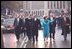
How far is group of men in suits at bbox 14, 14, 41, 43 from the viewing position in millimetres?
3055

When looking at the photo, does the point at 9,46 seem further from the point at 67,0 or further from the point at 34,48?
the point at 67,0

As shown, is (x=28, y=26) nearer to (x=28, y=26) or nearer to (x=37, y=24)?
(x=28, y=26)

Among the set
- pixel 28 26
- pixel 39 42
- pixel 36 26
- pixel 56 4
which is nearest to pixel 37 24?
pixel 36 26

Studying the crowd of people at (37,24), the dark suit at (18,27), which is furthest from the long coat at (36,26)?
the dark suit at (18,27)

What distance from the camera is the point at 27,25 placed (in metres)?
3.06

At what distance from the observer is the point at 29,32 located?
10.1 ft

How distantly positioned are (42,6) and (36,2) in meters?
0.12

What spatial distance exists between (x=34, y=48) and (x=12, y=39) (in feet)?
1.29

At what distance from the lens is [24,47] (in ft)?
10.0

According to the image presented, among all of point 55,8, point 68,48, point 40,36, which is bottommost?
point 68,48

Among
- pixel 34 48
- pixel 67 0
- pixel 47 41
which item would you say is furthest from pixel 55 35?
pixel 67 0

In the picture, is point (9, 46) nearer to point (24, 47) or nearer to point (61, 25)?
point (24, 47)

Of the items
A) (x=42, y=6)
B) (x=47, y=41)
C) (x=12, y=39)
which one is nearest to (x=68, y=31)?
(x=47, y=41)

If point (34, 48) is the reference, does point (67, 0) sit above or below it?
above
